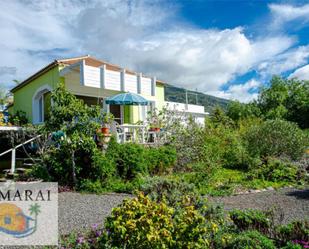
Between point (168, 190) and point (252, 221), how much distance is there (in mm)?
1474

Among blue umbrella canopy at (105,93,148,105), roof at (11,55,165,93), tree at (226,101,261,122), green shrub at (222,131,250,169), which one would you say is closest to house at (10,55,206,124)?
roof at (11,55,165,93)

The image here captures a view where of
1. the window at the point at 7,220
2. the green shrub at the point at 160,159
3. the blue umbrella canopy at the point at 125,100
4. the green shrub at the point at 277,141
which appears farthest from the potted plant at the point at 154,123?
the window at the point at 7,220

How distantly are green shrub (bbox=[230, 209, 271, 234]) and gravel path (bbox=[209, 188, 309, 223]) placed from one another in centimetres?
172

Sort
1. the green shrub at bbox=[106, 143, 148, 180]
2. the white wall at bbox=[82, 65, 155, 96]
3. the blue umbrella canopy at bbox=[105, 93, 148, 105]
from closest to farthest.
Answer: the green shrub at bbox=[106, 143, 148, 180] < the white wall at bbox=[82, 65, 155, 96] < the blue umbrella canopy at bbox=[105, 93, 148, 105]

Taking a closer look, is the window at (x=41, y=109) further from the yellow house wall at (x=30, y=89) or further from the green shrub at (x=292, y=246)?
the green shrub at (x=292, y=246)

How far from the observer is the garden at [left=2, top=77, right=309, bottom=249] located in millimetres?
3303

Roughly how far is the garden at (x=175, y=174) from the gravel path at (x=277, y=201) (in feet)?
1.73

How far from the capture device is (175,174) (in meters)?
10.7

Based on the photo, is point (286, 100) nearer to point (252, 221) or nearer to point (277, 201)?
point (277, 201)

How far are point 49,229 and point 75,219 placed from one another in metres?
0.74

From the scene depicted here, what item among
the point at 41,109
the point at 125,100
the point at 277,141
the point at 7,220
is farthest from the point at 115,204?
the point at 41,109

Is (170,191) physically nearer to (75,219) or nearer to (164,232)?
(164,232)

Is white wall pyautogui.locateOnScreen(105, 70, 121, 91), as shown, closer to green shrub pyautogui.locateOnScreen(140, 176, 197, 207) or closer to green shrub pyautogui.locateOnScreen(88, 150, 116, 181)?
green shrub pyautogui.locateOnScreen(88, 150, 116, 181)

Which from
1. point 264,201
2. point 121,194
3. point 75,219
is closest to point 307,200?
point 264,201
